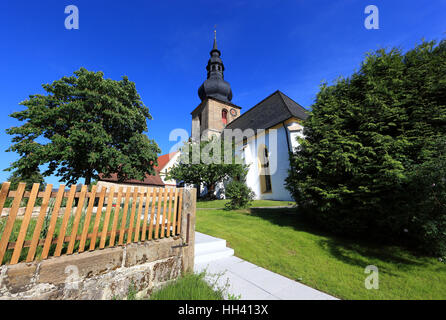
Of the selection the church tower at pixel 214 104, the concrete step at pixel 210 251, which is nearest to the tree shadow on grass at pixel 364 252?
the concrete step at pixel 210 251

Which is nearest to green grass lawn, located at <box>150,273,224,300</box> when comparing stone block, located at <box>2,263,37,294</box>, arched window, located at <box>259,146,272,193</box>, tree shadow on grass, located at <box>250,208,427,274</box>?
stone block, located at <box>2,263,37,294</box>

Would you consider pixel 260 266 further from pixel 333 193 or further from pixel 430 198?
pixel 430 198

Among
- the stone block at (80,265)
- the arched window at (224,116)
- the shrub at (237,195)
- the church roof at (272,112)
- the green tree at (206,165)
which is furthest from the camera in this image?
the arched window at (224,116)

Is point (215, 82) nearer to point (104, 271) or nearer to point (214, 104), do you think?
point (214, 104)

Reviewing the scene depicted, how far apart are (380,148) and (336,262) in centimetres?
336

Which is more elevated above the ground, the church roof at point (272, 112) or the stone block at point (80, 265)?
the church roof at point (272, 112)

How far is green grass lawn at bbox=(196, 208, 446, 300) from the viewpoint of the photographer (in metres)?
3.00

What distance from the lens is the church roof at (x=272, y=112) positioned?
1885 centimetres

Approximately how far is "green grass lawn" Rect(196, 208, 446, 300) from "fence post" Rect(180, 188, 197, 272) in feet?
5.23

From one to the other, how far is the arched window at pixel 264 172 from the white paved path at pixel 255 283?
614 inches

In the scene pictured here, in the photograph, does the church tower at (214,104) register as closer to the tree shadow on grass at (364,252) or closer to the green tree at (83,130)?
the green tree at (83,130)

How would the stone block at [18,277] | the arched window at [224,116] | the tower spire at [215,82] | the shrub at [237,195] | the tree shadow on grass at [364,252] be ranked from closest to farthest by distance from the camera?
the stone block at [18,277] → the tree shadow on grass at [364,252] → the shrub at [237,195] → the tower spire at [215,82] → the arched window at [224,116]

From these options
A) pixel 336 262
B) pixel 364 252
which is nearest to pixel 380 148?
pixel 364 252

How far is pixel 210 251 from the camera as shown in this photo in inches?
A: 172
